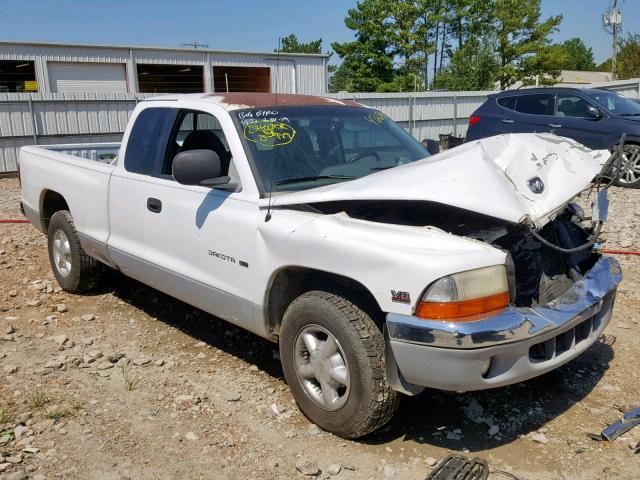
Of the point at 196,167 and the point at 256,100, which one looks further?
the point at 256,100

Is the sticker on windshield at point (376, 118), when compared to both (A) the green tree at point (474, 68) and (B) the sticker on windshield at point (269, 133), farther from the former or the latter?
(A) the green tree at point (474, 68)

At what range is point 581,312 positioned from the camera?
3197 millimetres

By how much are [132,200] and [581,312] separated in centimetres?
313

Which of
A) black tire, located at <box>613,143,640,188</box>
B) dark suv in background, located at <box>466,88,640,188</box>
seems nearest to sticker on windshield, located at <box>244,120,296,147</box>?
dark suv in background, located at <box>466,88,640,188</box>

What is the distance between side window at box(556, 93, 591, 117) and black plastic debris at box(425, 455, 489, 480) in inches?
374

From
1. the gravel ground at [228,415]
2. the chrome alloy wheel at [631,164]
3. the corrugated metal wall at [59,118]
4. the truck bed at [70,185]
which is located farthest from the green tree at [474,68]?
the gravel ground at [228,415]

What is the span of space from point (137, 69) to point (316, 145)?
2084cm

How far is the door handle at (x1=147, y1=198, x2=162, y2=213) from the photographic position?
4.30 m

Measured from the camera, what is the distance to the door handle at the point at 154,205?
430cm

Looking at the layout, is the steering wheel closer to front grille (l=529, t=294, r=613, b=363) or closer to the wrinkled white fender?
the wrinkled white fender

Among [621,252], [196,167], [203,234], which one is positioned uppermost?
[196,167]

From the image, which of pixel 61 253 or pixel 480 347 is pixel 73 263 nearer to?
pixel 61 253

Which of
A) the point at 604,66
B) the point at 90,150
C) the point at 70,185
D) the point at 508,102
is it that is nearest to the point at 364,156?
the point at 70,185

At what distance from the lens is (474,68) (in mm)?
39750
